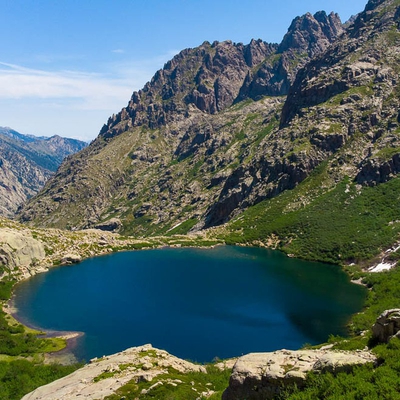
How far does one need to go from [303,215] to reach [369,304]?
282ft

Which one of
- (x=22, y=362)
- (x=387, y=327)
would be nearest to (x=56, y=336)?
(x=22, y=362)

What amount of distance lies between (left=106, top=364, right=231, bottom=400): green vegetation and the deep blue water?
21.9m

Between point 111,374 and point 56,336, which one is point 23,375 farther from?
point 56,336

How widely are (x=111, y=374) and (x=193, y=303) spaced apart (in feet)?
165

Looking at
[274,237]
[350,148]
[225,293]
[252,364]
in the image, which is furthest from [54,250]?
[350,148]

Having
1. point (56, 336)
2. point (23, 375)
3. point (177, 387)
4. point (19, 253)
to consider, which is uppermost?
point (177, 387)

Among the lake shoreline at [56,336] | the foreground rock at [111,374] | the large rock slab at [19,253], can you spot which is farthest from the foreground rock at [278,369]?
the large rock slab at [19,253]

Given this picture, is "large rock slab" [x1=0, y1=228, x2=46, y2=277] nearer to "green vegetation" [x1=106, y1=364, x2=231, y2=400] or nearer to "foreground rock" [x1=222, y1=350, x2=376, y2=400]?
"green vegetation" [x1=106, y1=364, x2=231, y2=400]

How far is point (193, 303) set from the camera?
294 feet

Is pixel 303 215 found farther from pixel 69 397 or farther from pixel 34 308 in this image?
pixel 69 397

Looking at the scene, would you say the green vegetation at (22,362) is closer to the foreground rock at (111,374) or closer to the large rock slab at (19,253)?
the foreground rock at (111,374)

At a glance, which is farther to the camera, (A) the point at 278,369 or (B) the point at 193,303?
(B) the point at 193,303

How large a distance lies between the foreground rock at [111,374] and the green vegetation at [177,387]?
104 cm

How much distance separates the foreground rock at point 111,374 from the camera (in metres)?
36.6
